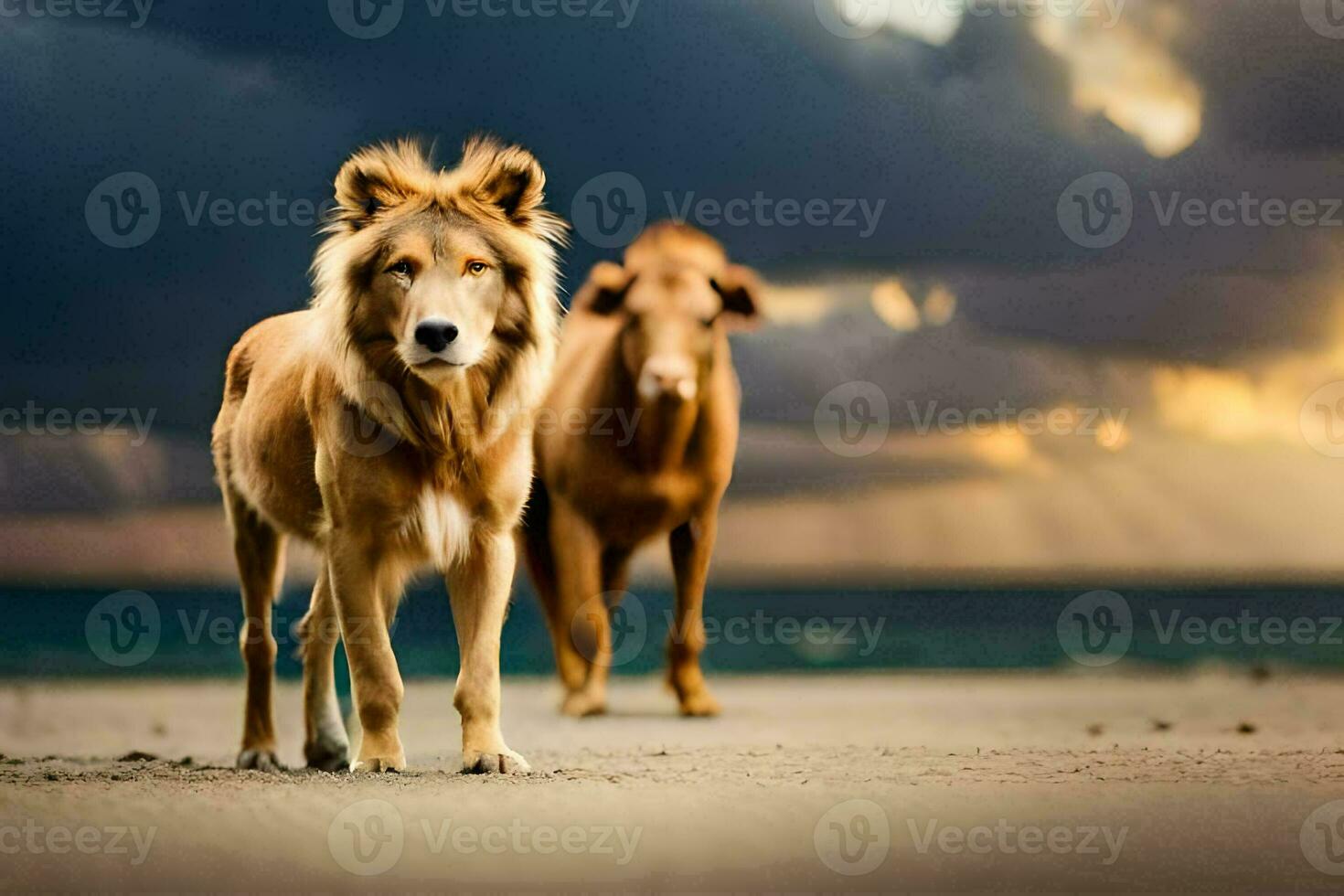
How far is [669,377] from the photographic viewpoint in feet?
29.1

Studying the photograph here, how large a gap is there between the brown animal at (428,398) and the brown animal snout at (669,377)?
81.4 inches

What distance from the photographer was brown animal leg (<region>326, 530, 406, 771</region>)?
6.47 metres

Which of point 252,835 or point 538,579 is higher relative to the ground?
point 538,579

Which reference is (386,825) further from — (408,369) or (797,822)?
(408,369)

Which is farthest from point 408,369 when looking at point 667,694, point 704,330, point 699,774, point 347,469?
point 667,694

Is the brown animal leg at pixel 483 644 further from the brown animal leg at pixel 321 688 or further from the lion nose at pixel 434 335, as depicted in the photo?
the brown animal leg at pixel 321 688

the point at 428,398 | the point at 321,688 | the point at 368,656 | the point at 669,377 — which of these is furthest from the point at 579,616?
the point at 428,398

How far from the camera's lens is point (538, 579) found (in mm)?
9875

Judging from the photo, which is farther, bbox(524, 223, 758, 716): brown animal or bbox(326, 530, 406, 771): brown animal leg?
bbox(524, 223, 758, 716): brown animal

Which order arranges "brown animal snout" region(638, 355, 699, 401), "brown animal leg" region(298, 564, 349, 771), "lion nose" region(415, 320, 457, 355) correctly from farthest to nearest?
1. "brown animal snout" region(638, 355, 699, 401)
2. "brown animal leg" region(298, 564, 349, 771)
3. "lion nose" region(415, 320, 457, 355)

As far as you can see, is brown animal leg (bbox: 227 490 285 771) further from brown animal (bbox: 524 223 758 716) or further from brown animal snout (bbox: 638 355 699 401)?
brown animal snout (bbox: 638 355 699 401)

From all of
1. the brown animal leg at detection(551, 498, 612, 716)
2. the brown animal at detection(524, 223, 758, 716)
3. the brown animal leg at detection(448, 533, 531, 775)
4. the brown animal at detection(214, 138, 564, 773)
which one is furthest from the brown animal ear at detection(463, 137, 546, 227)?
the brown animal leg at detection(551, 498, 612, 716)

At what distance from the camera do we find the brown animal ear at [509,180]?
6.71 m

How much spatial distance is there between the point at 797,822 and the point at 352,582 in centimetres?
218
